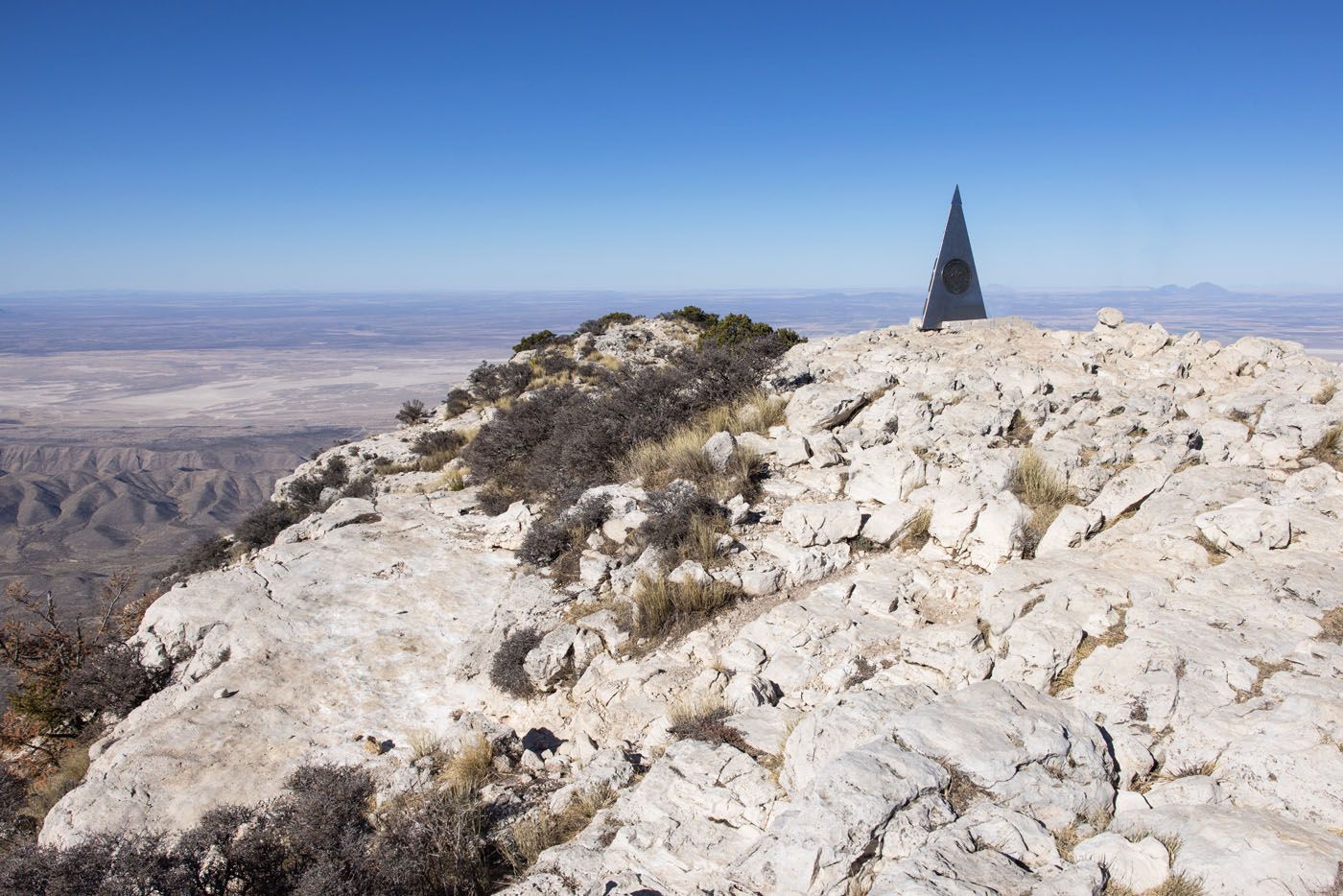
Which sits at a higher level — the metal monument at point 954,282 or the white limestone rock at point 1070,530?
the metal monument at point 954,282

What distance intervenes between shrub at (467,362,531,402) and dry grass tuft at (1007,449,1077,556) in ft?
47.8

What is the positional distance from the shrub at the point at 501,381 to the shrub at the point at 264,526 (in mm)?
6963

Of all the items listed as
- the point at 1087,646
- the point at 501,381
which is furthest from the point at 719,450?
the point at 501,381

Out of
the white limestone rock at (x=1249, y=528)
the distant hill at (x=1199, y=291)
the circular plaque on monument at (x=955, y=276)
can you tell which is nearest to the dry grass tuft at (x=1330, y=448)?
the white limestone rock at (x=1249, y=528)

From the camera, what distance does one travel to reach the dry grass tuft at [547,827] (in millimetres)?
4469

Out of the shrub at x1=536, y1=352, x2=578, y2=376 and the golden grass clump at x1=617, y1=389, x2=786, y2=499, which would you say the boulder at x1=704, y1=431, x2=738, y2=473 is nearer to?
the golden grass clump at x1=617, y1=389, x2=786, y2=499

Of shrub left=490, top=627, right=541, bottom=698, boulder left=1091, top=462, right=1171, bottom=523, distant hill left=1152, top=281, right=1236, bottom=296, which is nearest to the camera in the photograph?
shrub left=490, top=627, right=541, bottom=698

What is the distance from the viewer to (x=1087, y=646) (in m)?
5.04

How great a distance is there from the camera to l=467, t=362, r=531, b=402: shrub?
769 inches

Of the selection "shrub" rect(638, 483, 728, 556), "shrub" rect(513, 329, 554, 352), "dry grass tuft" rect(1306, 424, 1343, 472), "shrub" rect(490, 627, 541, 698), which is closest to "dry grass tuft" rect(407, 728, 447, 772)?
"shrub" rect(490, 627, 541, 698)

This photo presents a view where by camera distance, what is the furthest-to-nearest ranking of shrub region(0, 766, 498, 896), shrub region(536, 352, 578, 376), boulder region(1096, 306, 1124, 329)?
1. shrub region(536, 352, 578, 376)
2. boulder region(1096, 306, 1124, 329)
3. shrub region(0, 766, 498, 896)

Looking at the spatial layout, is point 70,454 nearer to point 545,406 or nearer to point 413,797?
point 545,406

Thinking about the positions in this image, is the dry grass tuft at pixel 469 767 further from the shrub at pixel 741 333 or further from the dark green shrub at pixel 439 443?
the shrub at pixel 741 333

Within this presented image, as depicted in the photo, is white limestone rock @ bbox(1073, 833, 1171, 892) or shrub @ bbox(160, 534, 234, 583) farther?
shrub @ bbox(160, 534, 234, 583)
